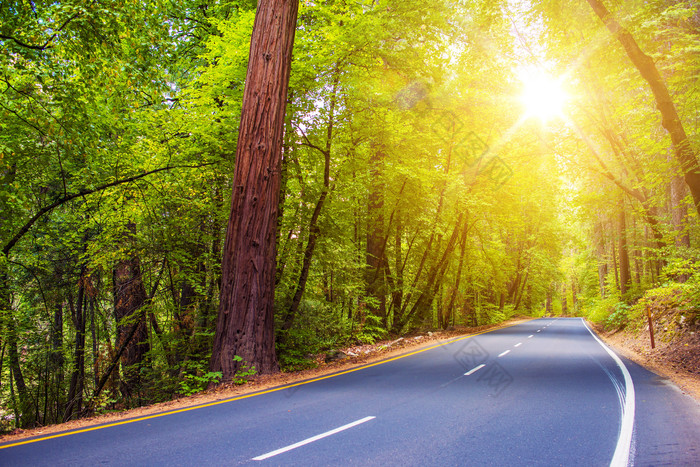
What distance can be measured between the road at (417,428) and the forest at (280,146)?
3.03 metres

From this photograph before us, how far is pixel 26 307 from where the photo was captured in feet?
45.2

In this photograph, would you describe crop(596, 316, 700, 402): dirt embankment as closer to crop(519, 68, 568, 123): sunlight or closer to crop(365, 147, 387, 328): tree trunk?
crop(365, 147, 387, 328): tree trunk

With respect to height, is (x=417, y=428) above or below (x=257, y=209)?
below

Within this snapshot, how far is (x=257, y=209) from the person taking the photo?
9.16 meters

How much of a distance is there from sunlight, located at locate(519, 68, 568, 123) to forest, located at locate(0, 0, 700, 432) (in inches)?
4.4

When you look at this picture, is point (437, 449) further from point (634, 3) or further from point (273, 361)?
point (634, 3)

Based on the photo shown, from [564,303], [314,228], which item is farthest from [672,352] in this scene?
[564,303]

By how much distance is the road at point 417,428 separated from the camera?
4129 mm

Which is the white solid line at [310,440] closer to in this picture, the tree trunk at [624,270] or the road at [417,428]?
the road at [417,428]

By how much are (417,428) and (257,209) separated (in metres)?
5.89

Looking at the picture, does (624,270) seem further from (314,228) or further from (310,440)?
(310,440)

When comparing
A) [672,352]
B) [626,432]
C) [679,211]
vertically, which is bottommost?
[672,352]

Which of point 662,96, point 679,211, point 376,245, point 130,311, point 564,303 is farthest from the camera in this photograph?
point 564,303

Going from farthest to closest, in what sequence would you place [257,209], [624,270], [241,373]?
[624,270], [257,209], [241,373]
